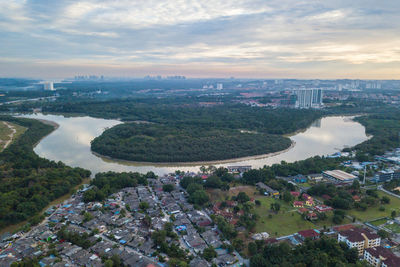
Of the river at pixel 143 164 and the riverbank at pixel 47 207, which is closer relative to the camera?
the riverbank at pixel 47 207

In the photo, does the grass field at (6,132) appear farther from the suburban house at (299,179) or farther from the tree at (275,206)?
the suburban house at (299,179)

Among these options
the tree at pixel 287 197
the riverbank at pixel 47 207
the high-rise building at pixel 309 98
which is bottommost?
the riverbank at pixel 47 207

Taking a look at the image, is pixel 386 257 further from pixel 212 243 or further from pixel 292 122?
pixel 292 122

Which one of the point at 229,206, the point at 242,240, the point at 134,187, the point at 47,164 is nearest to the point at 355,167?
the point at 229,206

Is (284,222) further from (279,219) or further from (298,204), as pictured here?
(298,204)

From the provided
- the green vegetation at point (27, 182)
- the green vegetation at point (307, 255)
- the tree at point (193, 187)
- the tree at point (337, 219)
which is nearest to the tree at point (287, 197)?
the tree at point (337, 219)

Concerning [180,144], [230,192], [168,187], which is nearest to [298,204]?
[230,192]
